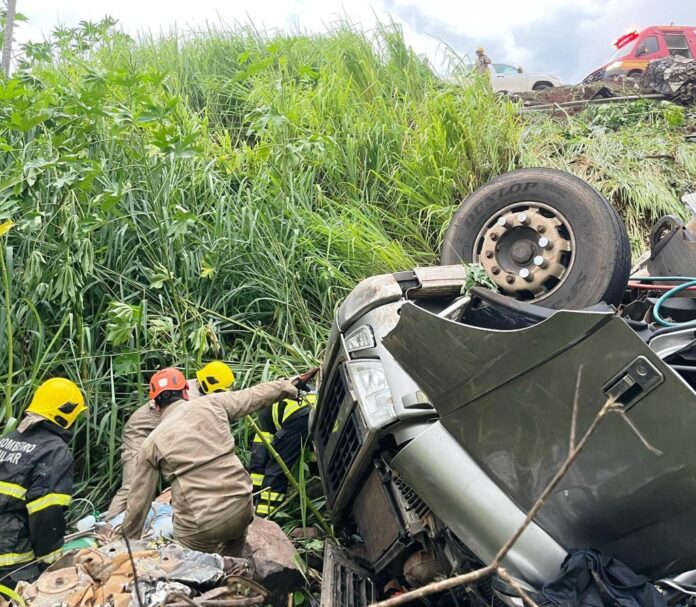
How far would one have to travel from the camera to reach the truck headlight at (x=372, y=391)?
6.83ft

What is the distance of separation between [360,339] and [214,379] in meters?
1.81

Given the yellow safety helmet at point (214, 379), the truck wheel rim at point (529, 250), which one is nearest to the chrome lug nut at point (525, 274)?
the truck wheel rim at point (529, 250)

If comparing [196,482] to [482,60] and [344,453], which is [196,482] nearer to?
[344,453]

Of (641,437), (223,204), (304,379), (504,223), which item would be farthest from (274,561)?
(223,204)

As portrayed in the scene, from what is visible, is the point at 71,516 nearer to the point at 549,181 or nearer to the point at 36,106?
the point at 36,106

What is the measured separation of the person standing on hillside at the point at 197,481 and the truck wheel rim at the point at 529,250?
1.63 metres

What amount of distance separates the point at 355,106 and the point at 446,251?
144 inches

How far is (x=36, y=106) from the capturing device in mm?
4359

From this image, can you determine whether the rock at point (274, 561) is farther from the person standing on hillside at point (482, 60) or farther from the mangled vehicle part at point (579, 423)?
the person standing on hillside at point (482, 60)

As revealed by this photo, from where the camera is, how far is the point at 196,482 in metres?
3.28

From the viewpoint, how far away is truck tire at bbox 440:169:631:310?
2.70 m

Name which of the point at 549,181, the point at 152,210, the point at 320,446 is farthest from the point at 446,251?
the point at 152,210

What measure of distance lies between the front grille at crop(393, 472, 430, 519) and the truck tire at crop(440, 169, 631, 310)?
1.10 m

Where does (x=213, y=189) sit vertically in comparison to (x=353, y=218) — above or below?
above
